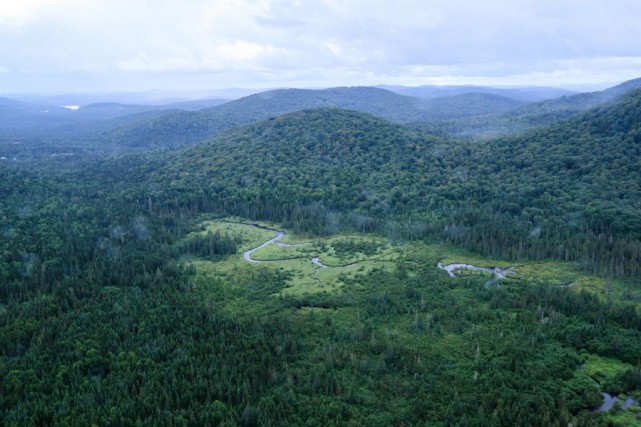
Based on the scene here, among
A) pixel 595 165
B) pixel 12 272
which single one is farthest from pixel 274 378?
pixel 595 165

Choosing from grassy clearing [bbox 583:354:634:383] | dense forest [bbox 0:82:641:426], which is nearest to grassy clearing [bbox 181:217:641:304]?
dense forest [bbox 0:82:641:426]

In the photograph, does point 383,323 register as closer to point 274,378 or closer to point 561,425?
point 274,378

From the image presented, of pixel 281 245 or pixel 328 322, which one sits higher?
pixel 328 322

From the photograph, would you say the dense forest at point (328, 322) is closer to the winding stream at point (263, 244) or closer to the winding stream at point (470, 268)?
the winding stream at point (263, 244)

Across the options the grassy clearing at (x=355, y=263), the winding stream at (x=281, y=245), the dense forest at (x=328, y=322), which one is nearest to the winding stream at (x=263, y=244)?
the winding stream at (x=281, y=245)

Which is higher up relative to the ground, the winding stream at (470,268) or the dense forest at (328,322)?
the dense forest at (328,322)

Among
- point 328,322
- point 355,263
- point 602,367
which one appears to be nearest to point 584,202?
point 355,263

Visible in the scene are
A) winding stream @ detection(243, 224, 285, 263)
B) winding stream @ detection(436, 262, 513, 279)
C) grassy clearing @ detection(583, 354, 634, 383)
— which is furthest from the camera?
winding stream @ detection(243, 224, 285, 263)

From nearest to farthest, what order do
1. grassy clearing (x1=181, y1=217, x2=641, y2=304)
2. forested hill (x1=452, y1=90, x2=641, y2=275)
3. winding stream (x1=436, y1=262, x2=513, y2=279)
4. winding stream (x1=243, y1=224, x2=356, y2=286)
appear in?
grassy clearing (x1=181, y1=217, x2=641, y2=304) < winding stream (x1=436, y1=262, x2=513, y2=279) < winding stream (x1=243, y1=224, x2=356, y2=286) < forested hill (x1=452, y1=90, x2=641, y2=275)

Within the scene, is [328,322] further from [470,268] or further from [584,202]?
[584,202]

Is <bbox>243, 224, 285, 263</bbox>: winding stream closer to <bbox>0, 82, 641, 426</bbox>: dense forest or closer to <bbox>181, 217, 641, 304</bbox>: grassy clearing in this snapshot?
<bbox>181, 217, 641, 304</bbox>: grassy clearing

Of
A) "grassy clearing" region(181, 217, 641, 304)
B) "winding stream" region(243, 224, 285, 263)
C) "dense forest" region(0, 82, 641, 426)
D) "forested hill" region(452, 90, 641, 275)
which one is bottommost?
"winding stream" region(243, 224, 285, 263)
